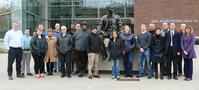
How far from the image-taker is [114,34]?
1380 centimetres

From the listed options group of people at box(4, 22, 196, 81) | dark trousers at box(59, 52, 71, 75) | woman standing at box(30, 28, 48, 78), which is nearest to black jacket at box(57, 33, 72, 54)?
group of people at box(4, 22, 196, 81)

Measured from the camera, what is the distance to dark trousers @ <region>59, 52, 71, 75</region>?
14258mm

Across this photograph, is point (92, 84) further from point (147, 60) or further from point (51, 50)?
point (51, 50)

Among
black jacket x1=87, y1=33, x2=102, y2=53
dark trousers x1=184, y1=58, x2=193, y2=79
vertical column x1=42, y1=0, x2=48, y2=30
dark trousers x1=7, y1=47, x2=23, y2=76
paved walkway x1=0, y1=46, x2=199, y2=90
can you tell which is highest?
vertical column x1=42, y1=0, x2=48, y2=30

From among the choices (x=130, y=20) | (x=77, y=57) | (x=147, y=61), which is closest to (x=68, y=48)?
(x=77, y=57)

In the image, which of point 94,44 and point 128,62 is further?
point 128,62

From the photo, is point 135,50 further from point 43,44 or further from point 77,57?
point 43,44

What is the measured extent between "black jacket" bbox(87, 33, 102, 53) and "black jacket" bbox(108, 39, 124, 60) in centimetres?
39

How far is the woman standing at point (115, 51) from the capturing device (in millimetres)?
13758

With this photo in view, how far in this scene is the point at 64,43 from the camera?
46.6 ft

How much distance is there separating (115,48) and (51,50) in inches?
92.0

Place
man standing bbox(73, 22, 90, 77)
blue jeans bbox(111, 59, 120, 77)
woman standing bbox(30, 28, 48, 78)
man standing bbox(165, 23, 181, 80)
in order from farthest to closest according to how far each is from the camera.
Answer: woman standing bbox(30, 28, 48, 78) < man standing bbox(73, 22, 90, 77) < blue jeans bbox(111, 59, 120, 77) < man standing bbox(165, 23, 181, 80)

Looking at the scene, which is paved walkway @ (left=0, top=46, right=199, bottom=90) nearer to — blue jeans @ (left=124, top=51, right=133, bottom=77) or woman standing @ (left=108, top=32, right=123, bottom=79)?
woman standing @ (left=108, top=32, right=123, bottom=79)

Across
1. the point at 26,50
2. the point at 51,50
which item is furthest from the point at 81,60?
the point at 26,50
